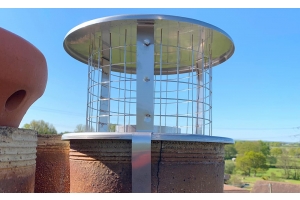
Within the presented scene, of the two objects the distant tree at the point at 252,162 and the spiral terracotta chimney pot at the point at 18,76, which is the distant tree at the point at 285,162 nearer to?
the distant tree at the point at 252,162

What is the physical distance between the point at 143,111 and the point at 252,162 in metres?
76.2

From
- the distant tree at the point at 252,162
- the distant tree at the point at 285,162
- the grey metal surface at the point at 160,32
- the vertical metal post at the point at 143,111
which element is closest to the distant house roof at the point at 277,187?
the grey metal surface at the point at 160,32

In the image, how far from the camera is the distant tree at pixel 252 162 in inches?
2968

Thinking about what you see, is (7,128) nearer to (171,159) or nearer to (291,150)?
(171,159)

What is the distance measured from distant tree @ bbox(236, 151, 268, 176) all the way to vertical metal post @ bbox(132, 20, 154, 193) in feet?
247

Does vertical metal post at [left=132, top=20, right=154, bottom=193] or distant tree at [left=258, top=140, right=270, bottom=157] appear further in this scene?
distant tree at [left=258, top=140, right=270, bottom=157]

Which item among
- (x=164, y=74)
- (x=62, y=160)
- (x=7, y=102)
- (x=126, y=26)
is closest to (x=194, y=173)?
(x=126, y=26)

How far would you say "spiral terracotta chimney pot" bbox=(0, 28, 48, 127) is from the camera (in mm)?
4289

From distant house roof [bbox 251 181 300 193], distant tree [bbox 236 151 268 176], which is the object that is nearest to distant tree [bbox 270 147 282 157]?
distant tree [bbox 236 151 268 176]

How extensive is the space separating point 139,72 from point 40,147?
3.98m

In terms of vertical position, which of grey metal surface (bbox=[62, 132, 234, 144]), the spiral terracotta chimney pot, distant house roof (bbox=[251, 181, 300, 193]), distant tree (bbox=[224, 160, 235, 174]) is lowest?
distant tree (bbox=[224, 160, 235, 174])

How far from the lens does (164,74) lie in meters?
9.30

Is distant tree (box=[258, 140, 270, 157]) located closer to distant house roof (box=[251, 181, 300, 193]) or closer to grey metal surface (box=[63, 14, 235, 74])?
distant house roof (box=[251, 181, 300, 193])

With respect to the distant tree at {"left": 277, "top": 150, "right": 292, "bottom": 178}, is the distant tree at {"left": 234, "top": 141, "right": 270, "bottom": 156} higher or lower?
higher
